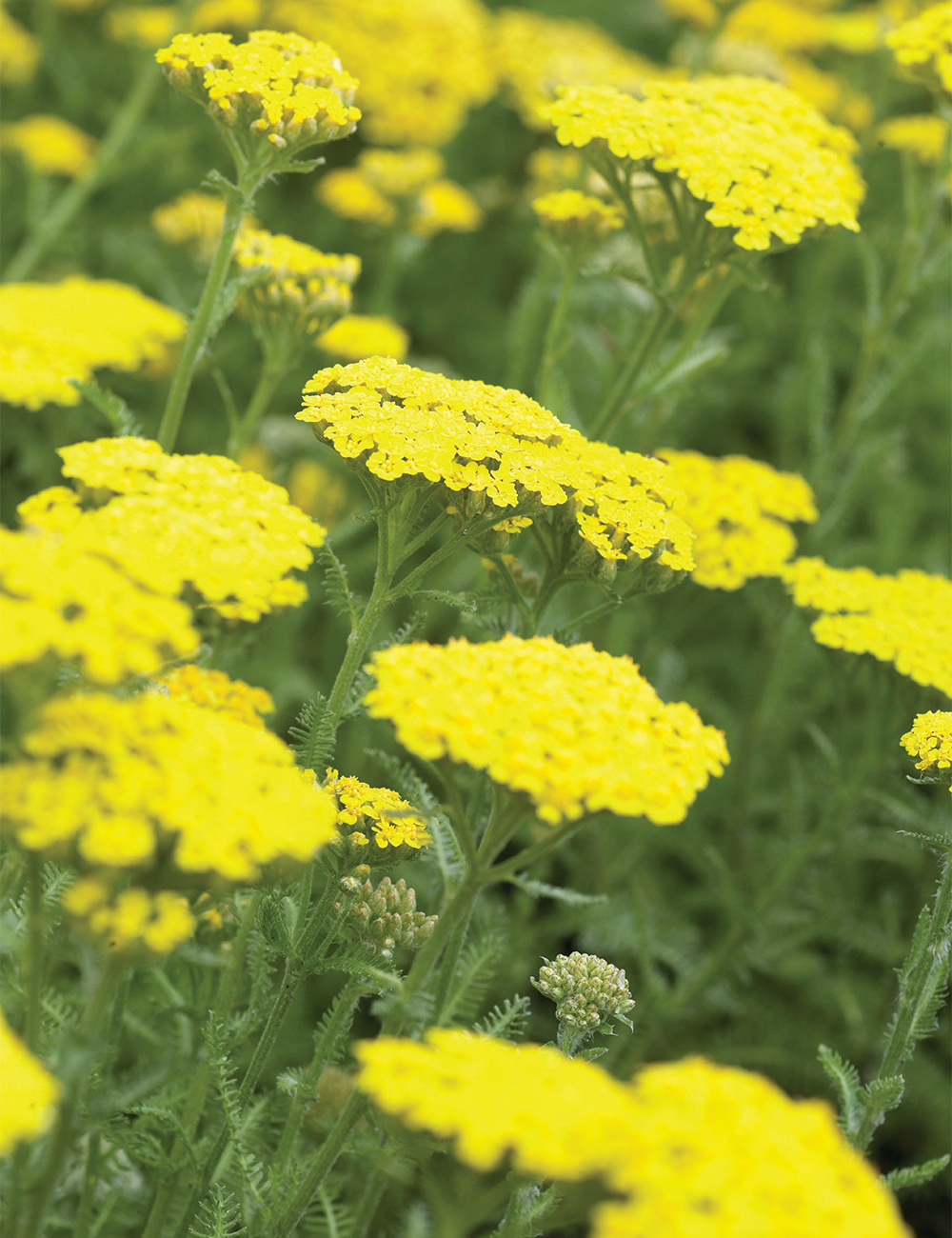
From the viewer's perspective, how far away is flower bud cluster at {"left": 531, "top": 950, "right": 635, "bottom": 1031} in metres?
1.88

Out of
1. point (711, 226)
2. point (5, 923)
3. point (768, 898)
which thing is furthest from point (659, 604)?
point (5, 923)

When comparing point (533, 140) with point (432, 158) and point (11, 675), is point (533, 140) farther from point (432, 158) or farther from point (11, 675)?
point (11, 675)

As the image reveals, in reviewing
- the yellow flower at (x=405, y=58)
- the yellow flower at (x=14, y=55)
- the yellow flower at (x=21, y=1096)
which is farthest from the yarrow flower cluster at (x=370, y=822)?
the yellow flower at (x=14, y=55)

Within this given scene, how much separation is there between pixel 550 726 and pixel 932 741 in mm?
823

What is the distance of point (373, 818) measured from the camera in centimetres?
189

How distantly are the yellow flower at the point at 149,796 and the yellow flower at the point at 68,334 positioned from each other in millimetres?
1377

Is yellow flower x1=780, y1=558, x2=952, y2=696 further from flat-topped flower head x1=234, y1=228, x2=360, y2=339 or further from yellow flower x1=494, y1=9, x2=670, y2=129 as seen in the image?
yellow flower x1=494, y1=9, x2=670, y2=129

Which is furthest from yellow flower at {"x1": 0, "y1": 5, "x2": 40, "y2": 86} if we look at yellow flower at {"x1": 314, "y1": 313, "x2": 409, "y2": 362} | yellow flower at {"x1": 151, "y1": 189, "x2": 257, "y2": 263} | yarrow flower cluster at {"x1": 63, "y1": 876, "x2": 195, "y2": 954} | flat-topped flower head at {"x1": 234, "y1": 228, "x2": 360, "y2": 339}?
yarrow flower cluster at {"x1": 63, "y1": 876, "x2": 195, "y2": 954}

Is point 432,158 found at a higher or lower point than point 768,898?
higher

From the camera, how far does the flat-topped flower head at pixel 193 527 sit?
1565 millimetres

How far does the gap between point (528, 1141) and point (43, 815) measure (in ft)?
2.05

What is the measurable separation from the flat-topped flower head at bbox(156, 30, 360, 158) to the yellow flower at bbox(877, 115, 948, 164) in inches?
87.4

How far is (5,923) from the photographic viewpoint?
1720 millimetres

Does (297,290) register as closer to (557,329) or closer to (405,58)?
(557,329)
